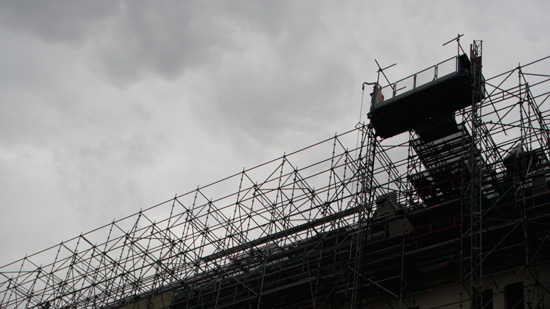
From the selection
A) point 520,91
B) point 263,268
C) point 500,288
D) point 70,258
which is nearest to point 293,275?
point 263,268

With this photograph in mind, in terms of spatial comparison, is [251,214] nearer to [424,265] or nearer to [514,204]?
[424,265]

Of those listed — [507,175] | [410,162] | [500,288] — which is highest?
[410,162]

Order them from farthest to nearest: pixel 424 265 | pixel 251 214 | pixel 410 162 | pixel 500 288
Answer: pixel 251 214, pixel 410 162, pixel 424 265, pixel 500 288

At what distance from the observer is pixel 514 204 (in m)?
22.8

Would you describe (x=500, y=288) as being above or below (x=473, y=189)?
below

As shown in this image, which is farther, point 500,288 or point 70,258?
point 70,258

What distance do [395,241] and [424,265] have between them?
1.78 metres

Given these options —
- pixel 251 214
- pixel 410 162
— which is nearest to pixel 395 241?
pixel 410 162

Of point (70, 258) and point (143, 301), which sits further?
point (70, 258)

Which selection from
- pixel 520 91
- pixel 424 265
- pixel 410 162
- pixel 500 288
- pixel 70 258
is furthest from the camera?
pixel 70 258

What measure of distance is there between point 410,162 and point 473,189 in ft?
17.9

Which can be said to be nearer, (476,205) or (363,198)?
→ (476,205)

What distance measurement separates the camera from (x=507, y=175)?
2420cm

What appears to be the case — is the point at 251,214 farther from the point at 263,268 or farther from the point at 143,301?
the point at 143,301
